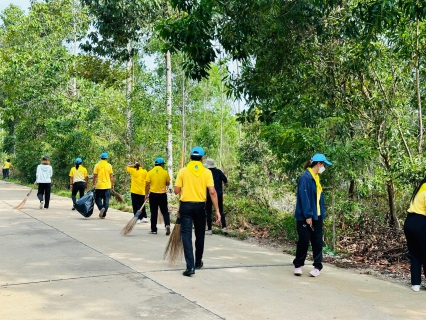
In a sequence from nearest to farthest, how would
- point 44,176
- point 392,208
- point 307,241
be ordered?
1. point 307,241
2. point 392,208
3. point 44,176

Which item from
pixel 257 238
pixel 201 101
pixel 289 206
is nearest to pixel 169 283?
pixel 257 238

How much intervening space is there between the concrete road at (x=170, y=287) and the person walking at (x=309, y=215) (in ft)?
0.88

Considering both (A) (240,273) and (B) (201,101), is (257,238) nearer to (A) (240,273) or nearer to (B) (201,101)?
(A) (240,273)

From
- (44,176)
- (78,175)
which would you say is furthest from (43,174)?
(78,175)

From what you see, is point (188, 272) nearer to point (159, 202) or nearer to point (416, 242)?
point (416, 242)

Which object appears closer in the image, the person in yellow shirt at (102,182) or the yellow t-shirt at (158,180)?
the yellow t-shirt at (158,180)

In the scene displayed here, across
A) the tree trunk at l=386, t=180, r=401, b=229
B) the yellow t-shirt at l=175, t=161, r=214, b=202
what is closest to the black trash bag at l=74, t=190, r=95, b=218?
the yellow t-shirt at l=175, t=161, r=214, b=202

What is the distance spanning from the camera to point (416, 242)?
22.6 feet

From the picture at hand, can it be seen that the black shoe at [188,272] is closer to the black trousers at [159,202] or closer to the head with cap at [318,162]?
the head with cap at [318,162]

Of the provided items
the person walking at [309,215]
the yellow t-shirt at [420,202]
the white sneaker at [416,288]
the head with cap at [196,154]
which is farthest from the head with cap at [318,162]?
the white sneaker at [416,288]

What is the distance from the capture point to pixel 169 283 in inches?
269

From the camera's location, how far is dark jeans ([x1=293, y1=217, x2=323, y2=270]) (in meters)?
7.54

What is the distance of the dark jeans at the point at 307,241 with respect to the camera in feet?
24.7

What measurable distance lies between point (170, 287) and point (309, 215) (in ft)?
7.43
